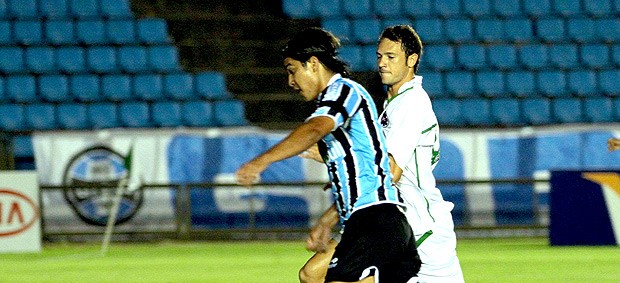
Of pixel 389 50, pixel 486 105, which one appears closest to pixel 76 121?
pixel 486 105

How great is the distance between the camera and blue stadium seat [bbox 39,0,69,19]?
65.0ft

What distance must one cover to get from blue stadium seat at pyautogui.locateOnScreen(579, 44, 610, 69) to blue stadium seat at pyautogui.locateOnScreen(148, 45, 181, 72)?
21.8 feet

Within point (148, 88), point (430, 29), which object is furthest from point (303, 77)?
point (430, 29)

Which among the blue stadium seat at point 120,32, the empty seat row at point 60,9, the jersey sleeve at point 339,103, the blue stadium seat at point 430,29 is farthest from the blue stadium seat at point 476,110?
the jersey sleeve at point 339,103

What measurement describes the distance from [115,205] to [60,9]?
567 cm

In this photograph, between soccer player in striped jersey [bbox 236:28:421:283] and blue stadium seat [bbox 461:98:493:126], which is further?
blue stadium seat [bbox 461:98:493:126]

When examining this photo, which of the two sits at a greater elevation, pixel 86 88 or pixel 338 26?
pixel 338 26

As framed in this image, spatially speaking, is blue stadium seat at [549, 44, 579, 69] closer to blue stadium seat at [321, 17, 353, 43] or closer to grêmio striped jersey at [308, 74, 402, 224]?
blue stadium seat at [321, 17, 353, 43]

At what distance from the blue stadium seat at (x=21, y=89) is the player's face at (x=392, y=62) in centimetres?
1391

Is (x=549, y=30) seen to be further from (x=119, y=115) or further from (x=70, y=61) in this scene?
(x=70, y=61)

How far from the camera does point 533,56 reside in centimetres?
2059

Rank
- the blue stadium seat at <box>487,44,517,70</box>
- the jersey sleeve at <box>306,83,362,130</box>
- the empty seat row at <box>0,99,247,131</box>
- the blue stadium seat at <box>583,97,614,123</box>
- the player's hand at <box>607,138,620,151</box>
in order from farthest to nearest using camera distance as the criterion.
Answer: the blue stadium seat at <box>487,44,517,70</box>, the blue stadium seat at <box>583,97,614,123</box>, the empty seat row at <box>0,99,247,131</box>, the player's hand at <box>607,138,620,151</box>, the jersey sleeve at <box>306,83,362,130</box>

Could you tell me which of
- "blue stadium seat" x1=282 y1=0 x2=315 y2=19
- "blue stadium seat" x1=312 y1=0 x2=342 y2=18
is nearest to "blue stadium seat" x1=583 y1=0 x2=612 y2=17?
"blue stadium seat" x1=312 y1=0 x2=342 y2=18

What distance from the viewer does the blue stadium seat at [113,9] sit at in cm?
1984
